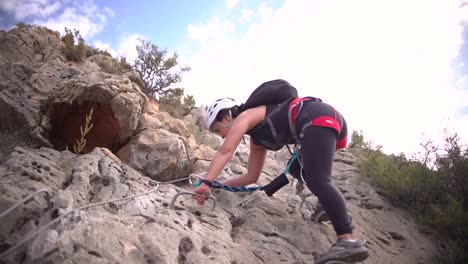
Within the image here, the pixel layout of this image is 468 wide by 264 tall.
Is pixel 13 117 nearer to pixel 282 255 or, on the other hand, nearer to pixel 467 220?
pixel 282 255

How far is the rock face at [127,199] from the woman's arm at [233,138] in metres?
0.58

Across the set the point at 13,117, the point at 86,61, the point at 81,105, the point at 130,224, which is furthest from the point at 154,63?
the point at 130,224

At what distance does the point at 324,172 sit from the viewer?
2658 mm

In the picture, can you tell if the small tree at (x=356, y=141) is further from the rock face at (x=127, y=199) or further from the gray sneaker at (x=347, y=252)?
the gray sneaker at (x=347, y=252)

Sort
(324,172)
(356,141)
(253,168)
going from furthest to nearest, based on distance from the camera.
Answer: (356,141) < (253,168) < (324,172)

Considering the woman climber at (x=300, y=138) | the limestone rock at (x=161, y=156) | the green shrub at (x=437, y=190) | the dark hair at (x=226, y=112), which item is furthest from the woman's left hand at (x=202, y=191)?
the green shrub at (x=437, y=190)

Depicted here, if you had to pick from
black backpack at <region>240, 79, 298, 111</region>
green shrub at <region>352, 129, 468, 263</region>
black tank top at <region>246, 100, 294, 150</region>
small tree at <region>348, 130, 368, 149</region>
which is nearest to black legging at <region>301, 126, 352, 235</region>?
black tank top at <region>246, 100, 294, 150</region>

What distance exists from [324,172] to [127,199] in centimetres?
195

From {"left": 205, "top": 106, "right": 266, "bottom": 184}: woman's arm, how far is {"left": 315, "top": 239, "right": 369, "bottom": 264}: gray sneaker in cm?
122

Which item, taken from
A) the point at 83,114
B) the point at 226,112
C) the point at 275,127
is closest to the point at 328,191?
the point at 275,127

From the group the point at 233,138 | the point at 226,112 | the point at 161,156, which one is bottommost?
the point at 161,156

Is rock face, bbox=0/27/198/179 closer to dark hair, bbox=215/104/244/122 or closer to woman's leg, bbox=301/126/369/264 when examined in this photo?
dark hair, bbox=215/104/244/122

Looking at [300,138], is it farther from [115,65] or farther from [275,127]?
[115,65]

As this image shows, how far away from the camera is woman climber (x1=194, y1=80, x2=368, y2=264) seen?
2.51m
